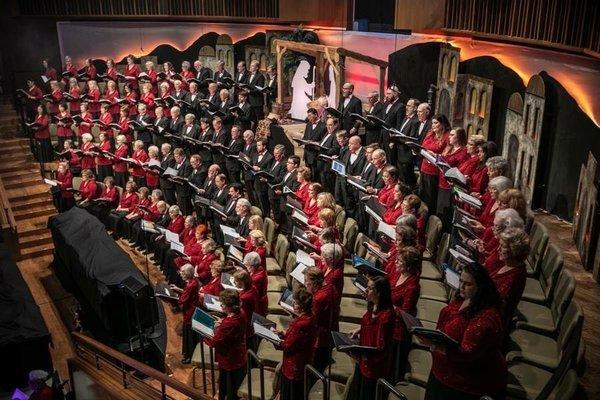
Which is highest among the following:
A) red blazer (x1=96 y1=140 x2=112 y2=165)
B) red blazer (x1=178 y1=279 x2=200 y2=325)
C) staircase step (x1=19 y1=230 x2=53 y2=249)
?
red blazer (x1=96 y1=140 x2=112 y2=165)

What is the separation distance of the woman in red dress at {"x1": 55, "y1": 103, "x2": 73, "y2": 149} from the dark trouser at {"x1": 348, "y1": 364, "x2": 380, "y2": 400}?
7.31 m

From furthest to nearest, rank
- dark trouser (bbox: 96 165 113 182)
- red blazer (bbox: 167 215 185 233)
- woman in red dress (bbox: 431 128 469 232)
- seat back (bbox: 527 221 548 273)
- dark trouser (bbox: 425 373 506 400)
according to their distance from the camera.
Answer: dark trouser (bbox: 96 165 113 182) → red blazer (bbox: 167 215 185 233) → woman in red dress (bbox: 431 128 469 232) → seat back (bbox: 527 221 548 273) → dark trouser (bbox: 425 373 506 400)

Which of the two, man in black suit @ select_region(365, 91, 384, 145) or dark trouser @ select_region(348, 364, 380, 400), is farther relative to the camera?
man in black suit @ select_region(365, 91, 384, 145)

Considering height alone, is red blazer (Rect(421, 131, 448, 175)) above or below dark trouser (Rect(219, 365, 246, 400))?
above

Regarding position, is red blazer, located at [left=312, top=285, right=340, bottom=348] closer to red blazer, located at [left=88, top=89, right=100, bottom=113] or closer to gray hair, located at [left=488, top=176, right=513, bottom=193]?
gray hair, located at [left=488, top=176, right=513, bottom=193]

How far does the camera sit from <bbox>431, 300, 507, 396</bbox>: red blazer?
8.70 ft

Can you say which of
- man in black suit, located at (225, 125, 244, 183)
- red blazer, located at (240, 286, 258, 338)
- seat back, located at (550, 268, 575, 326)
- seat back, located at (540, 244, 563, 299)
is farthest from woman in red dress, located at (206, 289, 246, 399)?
man in black suit, located at (225, 125, 244, 183)

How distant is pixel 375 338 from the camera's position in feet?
10.2

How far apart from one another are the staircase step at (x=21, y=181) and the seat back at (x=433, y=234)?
6471 mm

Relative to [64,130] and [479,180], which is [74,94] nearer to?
[64,130]

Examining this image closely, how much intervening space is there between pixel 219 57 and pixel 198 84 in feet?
10.8

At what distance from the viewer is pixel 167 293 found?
4.49 m

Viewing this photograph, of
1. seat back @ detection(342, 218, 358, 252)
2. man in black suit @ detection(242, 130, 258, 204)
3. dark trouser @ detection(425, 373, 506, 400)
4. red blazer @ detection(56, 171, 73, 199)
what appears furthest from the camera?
red blazer @ detection(56, 171, 73, 199)

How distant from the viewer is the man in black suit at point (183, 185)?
7.17 m
